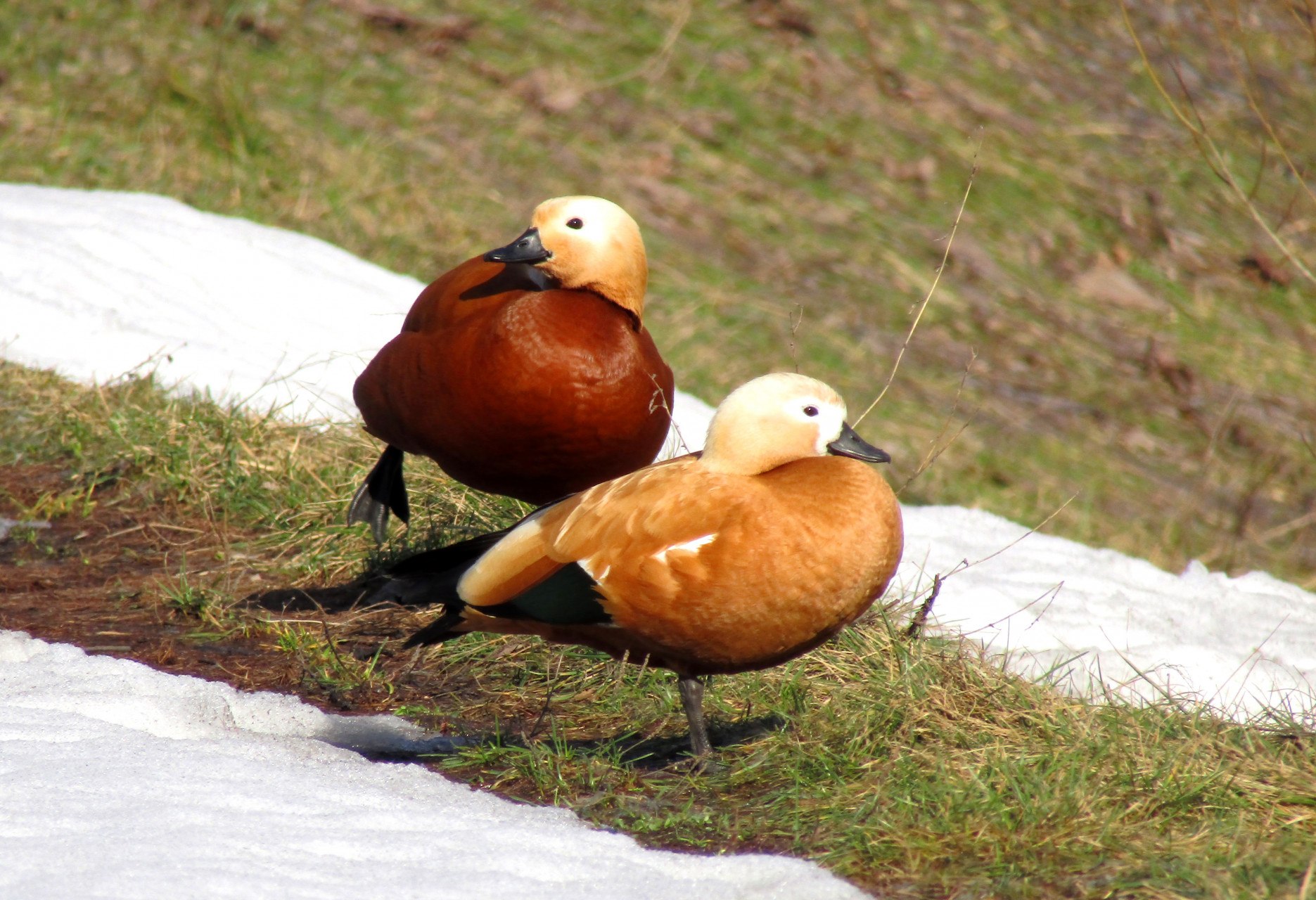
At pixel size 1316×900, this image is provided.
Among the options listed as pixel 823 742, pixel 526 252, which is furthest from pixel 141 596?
pixel 823 742

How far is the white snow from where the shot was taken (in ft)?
8.71

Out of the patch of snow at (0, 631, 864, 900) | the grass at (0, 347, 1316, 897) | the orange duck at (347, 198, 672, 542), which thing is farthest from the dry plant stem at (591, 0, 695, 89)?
the patch of snow at (0, 631, 864, 900)

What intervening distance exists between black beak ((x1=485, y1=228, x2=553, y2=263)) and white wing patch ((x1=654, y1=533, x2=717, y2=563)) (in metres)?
1.27

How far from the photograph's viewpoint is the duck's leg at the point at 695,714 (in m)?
3.26

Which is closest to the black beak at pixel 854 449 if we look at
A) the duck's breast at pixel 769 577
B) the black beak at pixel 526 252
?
the duck's breast at pixel 769 577

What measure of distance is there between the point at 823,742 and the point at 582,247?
61.6 inches

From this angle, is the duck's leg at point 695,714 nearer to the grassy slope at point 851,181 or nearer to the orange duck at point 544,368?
the orange duck at point 544,368

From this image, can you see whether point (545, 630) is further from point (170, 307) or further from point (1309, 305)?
point (1309, 305)

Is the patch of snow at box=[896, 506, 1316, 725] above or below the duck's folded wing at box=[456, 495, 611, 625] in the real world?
below

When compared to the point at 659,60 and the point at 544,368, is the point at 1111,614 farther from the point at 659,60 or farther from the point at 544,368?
the point at 659,60

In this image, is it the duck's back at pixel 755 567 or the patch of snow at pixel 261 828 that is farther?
the duck's back at pixel 755 567

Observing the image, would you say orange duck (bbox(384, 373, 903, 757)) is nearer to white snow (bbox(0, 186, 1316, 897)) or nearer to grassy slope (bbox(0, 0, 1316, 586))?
white snow (bbox(0, 186, 1316, 897))

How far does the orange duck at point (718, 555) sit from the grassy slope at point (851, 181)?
4.53 m

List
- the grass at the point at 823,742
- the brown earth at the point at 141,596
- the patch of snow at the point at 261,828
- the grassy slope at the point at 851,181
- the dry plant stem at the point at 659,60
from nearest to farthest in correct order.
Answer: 1. the patch of snow at the point at 261,828
2. the grass at the point at 823,742
3. the brown earth at the point at 141,596
4. the grassy slope at the point at 851,181
5. the dry plant stem at the point at 659,60
